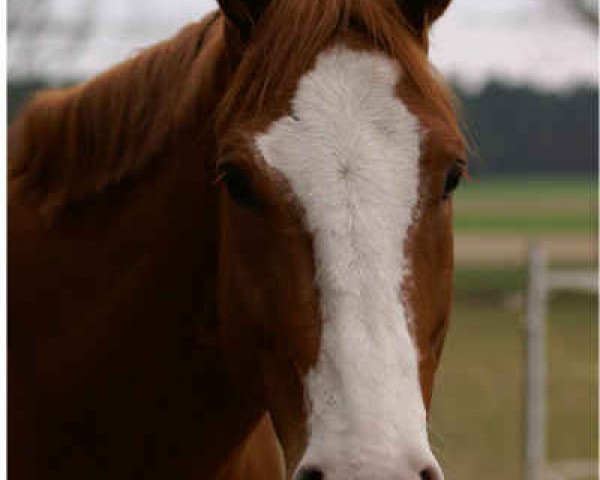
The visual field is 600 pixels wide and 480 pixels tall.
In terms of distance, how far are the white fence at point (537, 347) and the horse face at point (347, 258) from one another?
4.85m

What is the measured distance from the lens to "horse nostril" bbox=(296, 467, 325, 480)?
5.83 ft

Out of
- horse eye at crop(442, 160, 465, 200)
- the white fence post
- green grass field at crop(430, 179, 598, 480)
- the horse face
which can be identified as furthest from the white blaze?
the white fence post

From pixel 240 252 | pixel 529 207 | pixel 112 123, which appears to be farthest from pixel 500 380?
pixel 529 207

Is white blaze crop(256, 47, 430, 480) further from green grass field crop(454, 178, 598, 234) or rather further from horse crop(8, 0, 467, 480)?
green grass field crop(454, 178, 598, 234)

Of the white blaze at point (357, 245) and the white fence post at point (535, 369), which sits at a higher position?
the white blaze at point (357, 245)

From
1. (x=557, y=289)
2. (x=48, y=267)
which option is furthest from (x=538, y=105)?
(x=48, y=267)

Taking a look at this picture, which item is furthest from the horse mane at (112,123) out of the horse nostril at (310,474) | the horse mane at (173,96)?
the horse nostril at (310,474)

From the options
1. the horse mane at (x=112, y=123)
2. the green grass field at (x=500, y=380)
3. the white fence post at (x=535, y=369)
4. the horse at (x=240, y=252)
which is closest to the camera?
the horse at (x=240, y=252)

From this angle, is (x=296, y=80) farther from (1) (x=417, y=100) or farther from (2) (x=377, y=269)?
(2) (x=377, y=269)

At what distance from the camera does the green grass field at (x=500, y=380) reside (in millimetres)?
9141

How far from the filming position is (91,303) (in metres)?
2.59

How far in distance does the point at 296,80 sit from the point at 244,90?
0.48 feet

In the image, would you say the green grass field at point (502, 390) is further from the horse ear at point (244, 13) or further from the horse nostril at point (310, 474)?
the horse nostril at point (310, 474)

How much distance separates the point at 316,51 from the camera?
2.13 metres
